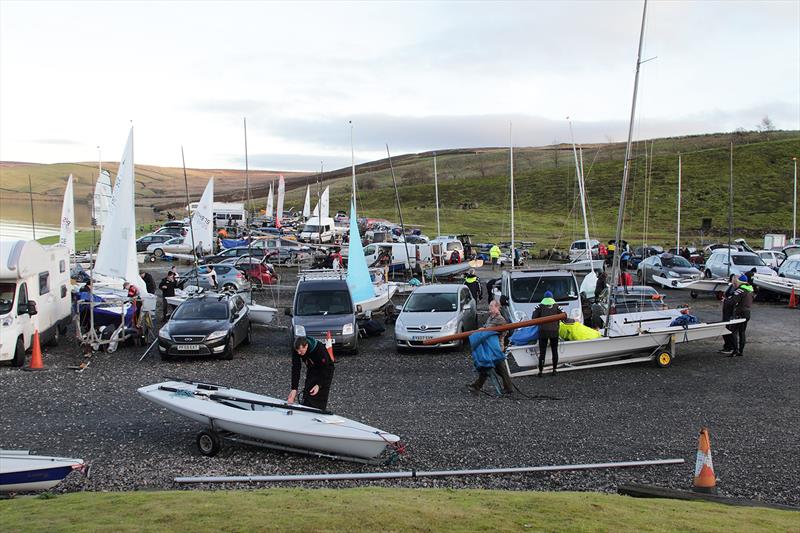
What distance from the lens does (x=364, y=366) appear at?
17.5 meters

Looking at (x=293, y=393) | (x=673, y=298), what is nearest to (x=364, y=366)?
(x=293, y=393)

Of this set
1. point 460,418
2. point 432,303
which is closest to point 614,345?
point 432,303

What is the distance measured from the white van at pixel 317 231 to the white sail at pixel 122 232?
31.0 meters

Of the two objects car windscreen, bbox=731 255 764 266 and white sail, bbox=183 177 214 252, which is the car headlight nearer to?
white sail, bbox=183 177 214 252

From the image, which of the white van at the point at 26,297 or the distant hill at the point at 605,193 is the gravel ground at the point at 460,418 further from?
the distant hill at the point at 605,193

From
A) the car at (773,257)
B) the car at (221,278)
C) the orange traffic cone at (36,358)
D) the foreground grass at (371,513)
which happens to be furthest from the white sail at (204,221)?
the foreground grass at (371,513)

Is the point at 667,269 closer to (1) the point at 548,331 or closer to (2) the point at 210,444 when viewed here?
(1) the point at 548,331

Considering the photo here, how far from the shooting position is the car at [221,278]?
92.9 feet

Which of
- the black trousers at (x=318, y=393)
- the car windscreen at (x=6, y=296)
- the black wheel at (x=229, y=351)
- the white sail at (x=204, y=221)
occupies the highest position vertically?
the white sail at (x=204, y=221)

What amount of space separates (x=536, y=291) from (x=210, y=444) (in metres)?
11.6

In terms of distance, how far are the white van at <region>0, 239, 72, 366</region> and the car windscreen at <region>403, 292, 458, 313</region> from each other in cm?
900

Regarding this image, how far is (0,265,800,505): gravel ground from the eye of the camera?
32.7 feet

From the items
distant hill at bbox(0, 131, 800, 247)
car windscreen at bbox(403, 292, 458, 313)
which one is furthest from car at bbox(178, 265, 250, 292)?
distant hill at bbox(0, 131, 800, 247)

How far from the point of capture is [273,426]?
1015 centimetres
